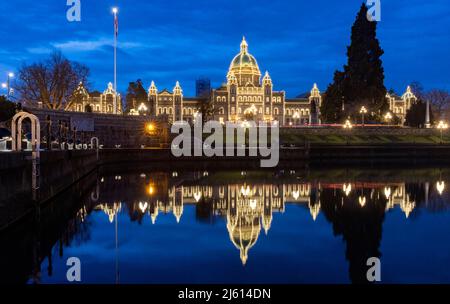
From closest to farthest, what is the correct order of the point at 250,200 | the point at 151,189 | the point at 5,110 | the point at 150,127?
1. the point at 250,200
2. the point at 151,189
3. the point at 5,110
4. the point at 150,127

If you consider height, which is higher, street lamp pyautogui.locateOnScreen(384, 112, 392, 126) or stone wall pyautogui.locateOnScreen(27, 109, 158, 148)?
street lamp pyautogui.locateOnScreen(384, 112, 392, 126)

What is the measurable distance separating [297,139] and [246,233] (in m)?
73.4

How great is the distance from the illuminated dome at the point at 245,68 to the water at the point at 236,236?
15509cm

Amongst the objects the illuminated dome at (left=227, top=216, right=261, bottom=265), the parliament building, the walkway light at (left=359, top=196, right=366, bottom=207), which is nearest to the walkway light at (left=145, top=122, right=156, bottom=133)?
the walkway light at (left=359, top=196, right=366, bottom=207)

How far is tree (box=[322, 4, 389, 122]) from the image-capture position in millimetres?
86812

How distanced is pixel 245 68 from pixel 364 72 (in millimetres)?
102677

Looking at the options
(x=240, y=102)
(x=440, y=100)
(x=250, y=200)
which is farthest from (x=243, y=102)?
(x=250, y=200)

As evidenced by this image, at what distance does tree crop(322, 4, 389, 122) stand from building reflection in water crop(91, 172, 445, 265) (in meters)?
51.0

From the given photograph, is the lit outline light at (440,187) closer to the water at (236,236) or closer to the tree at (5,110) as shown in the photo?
the water at (236,236)

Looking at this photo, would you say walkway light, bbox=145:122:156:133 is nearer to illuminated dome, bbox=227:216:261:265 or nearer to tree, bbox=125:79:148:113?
tree, bbox=125:79:148:113

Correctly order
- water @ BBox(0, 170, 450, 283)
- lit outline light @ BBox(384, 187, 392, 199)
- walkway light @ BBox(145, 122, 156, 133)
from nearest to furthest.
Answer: water @ BBox(0, 170, 450, 283), lit outline light @ BBox(384, 187, 392, 199), walkway light @ BBox(145, 122, 156, 133)

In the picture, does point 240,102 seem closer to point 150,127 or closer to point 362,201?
point 150,127

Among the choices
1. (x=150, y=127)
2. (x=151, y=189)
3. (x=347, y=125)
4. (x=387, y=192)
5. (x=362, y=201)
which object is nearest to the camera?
(x=362, y=201)

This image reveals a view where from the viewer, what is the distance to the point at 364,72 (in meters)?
87.2
